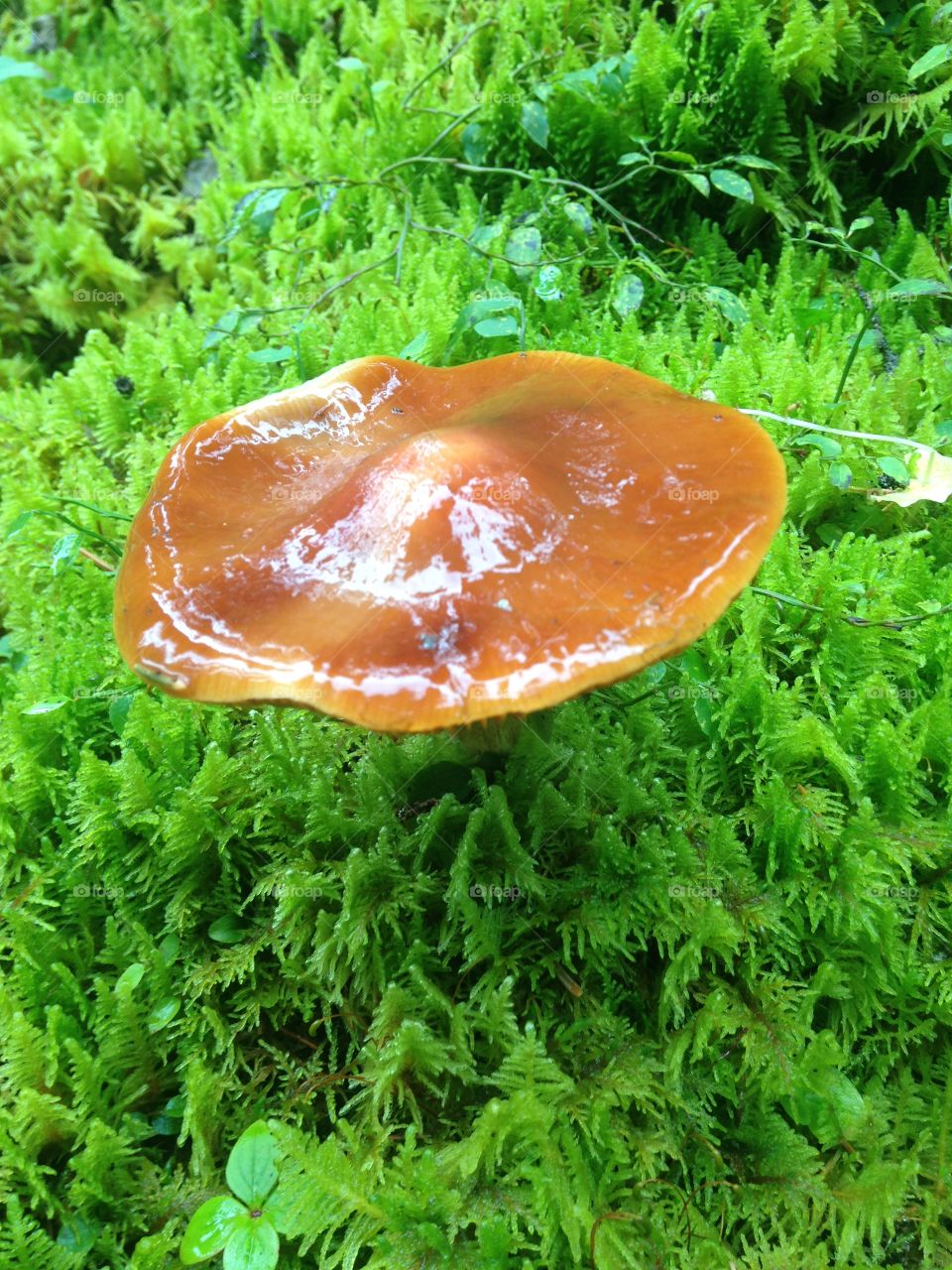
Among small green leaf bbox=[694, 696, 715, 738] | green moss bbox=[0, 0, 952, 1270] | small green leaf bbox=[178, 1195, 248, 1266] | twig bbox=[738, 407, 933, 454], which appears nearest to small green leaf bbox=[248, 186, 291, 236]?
green moss bbox=[0, 0, 952, 1270]

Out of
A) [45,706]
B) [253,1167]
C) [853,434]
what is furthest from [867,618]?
[45,706]

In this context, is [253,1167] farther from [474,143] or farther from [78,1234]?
[474,143]

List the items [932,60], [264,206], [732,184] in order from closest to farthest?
[932,60]
[732,184]
[264,206]

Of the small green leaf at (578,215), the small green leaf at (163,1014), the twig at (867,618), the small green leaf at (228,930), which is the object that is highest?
the small green leaf at (578,215)

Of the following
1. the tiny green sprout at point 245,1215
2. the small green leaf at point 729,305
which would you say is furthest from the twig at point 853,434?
the tiny green sprout at point 245,1215

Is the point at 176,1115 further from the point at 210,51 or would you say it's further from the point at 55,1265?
the point at 210,51

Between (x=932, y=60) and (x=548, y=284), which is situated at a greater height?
(x=932, y=60)

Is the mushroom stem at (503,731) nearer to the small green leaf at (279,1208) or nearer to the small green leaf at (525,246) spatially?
the small green leaf at (279,1208)
